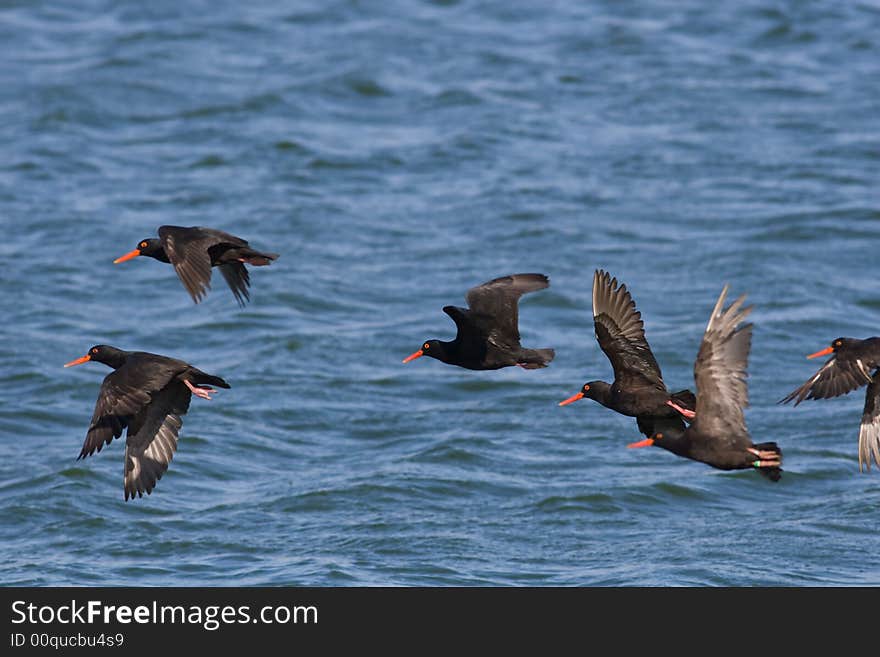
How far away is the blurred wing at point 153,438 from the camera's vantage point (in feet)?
47.9

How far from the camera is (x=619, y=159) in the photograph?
31.2 m

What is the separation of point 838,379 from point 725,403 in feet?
9.17

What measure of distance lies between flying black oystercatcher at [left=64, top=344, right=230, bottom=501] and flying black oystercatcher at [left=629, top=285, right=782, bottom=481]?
370cm

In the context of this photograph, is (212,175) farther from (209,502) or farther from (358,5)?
(209,502)

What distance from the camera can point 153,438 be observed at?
48.4 feet

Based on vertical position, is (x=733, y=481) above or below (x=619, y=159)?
below

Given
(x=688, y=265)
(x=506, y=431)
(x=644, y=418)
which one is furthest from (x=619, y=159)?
(x=644, y=418)

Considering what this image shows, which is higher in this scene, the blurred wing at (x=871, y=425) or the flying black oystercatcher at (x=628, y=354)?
the flying black oystercatcher at (x=628, y=354)

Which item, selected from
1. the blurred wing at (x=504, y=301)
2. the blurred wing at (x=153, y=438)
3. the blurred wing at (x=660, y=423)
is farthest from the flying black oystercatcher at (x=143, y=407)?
the blurred wing at (x=660, y=423)

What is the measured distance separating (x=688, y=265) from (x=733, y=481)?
656 cm

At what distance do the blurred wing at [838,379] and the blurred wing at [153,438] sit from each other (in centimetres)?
528

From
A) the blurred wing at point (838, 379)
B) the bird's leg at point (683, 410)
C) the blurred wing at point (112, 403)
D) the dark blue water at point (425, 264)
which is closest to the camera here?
the bird's leg at point (683, 410)

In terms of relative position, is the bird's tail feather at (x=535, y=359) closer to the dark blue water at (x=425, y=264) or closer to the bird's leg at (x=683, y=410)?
the bird's leg at (x=683, y=410)

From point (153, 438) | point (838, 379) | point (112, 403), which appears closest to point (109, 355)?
point (153, 438)
